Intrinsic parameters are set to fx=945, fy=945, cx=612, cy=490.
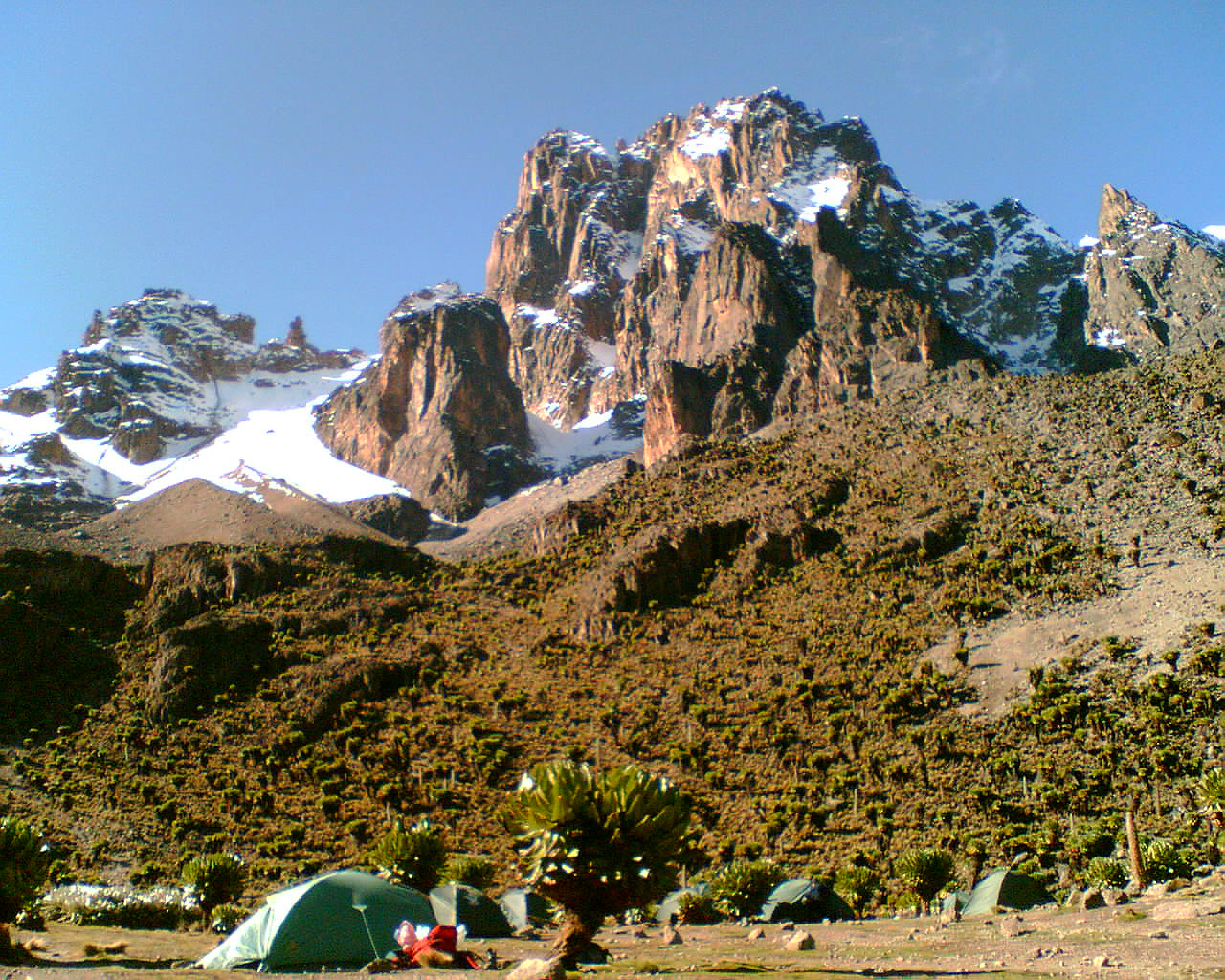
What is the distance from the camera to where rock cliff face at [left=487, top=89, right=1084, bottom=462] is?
11975 centimetres

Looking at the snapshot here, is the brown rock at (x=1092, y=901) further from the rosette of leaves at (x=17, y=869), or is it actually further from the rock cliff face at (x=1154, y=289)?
the rock cliff face at (x=1154, y=289)

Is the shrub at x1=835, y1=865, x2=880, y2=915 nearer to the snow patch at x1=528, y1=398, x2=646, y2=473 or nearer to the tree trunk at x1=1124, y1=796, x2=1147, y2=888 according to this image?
the tree trunk at x1=1124, y1=796, x2=1147, y2=888

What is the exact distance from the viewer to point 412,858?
32.1m

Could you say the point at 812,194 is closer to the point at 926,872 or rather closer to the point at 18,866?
the point at 926,872

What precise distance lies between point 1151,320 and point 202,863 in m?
147

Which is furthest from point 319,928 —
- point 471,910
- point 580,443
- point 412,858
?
point 580,443

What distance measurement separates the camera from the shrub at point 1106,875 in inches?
1229

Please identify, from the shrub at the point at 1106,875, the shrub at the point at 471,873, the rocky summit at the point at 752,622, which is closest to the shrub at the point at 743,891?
the rocky summit at the point at 752,622

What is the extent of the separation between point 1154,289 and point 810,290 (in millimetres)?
56401

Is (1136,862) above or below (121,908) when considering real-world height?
below

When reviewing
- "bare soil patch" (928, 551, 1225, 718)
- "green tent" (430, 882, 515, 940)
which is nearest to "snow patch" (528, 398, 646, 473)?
"bare soil patch" (928, 551, 1225, 718)

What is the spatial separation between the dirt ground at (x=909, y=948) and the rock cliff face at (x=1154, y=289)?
128737 millimetres

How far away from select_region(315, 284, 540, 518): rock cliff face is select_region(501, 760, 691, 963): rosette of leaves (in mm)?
139474

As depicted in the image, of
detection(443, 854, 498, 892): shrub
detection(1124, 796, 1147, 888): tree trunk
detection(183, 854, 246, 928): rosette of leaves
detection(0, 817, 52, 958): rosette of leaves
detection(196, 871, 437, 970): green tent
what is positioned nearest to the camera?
detection(0, 817, 52, 958): rosette of leaves
